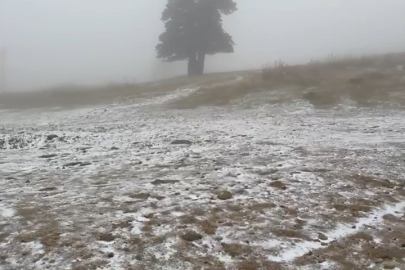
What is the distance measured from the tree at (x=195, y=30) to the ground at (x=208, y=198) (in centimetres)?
1981

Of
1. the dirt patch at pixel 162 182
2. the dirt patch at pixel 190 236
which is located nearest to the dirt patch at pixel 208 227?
the dirt patch at pixel 190 236

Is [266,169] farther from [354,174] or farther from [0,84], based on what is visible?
[0,84]

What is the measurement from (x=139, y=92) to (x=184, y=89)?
2939mm

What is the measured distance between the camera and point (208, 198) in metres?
6.01

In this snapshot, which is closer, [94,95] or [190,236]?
[190,236]

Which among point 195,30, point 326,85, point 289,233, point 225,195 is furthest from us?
point 195,30

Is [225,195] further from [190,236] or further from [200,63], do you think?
[200,63]

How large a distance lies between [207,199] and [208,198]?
0.05 m

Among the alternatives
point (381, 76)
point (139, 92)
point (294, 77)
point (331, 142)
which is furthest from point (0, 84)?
point (331, 142)

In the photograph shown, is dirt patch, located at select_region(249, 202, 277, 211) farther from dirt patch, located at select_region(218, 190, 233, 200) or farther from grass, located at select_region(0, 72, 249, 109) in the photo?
grass, located at select_region(0, 72, 249, 109)

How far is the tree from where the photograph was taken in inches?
1216

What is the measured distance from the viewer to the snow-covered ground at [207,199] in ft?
13.9

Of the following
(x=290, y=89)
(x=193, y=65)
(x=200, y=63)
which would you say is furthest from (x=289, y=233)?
(x=193, y=65)

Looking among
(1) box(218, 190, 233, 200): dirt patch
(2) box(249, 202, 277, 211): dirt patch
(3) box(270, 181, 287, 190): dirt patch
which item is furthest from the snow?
(1) box(218, 190, 233, 200): dirt patch
